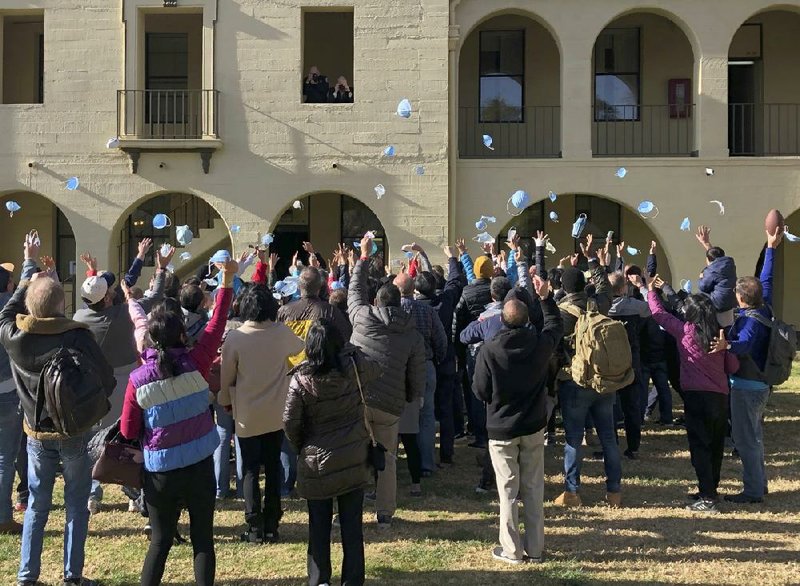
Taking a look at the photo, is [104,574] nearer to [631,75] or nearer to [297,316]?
[297,316]

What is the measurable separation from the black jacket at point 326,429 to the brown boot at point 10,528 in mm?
2737

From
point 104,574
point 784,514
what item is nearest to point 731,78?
A: point 784,514

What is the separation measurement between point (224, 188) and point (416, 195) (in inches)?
136

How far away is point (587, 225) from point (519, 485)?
13530 mm

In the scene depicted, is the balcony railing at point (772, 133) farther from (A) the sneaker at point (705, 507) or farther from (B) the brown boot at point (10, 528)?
(B) the brown boot at point (10, 528)

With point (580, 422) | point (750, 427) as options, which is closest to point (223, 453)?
point (580, 422)

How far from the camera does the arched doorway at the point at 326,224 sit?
18.7m

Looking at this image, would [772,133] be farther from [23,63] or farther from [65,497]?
[65,497]

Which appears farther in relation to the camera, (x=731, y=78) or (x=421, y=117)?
(x=731, y=78)

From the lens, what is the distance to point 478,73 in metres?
18.0

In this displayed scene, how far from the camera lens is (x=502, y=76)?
59.2 feet

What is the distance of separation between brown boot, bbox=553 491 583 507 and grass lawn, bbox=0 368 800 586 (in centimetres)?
9

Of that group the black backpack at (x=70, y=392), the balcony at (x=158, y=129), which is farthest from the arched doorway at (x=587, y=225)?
the black backpack at (x=70, y=392)

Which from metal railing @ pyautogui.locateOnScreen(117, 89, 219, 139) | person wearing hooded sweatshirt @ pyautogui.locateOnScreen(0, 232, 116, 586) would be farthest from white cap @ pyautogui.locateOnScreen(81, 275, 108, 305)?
metal railing @ pyautogui.locateOnScreen(117, 89, 219, 139)
